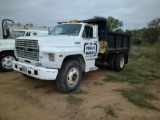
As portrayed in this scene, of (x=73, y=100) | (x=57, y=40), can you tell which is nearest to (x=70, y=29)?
(x=57, y=40)

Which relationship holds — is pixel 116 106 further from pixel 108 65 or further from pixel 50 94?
pixel 108 65

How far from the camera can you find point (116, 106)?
180 inches

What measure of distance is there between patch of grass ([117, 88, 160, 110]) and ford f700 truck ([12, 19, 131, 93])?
1601 mm

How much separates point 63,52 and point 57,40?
1.71 ft

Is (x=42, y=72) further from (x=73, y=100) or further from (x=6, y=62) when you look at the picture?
(x=6, y=62)

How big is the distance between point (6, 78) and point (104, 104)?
172 inches

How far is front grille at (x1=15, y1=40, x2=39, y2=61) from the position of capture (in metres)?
5.00

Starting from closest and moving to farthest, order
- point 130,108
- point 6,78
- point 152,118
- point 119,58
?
point 152,118 → point 130,108 → point 6,78 → point 119,58

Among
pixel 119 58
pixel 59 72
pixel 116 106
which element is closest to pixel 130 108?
pixel 116 106

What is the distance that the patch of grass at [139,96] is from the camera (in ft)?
15.5

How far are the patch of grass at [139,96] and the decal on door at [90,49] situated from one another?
171 cm

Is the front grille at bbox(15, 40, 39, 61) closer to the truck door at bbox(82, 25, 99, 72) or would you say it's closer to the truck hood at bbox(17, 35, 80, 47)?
the truck hood at bbox(17, 35, 80, 47)

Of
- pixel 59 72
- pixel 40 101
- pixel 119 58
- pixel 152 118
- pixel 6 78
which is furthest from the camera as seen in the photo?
pixel 119 58

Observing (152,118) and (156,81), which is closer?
(152,118)
